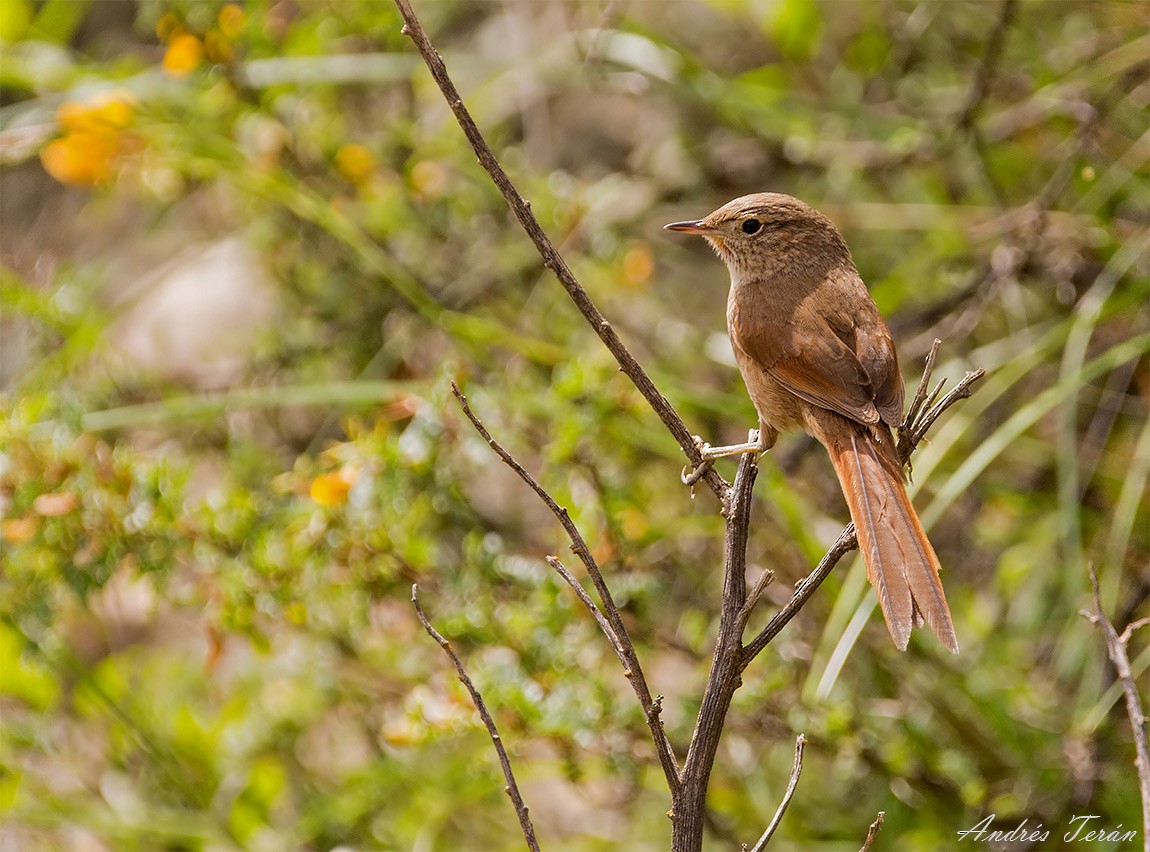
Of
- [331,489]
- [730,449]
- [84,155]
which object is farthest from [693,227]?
[84,155]

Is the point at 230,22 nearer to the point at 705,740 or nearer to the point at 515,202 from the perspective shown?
the point at 515,202

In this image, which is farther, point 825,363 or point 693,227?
point 693,227

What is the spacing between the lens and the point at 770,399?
2.84m

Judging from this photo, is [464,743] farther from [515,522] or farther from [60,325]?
[60,325]

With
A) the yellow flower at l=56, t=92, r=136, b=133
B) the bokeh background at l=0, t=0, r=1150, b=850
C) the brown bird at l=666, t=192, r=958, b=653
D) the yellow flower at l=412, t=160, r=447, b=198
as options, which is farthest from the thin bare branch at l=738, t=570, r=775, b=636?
the yellow flower at l=412, t=160, r=447, b=198

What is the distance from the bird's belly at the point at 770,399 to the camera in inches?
112

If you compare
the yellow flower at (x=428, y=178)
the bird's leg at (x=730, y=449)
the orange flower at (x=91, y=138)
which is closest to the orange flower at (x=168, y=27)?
the orange flower at (x=91, y=138)

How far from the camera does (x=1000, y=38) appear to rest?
4184 mm

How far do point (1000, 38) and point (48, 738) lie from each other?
3899 millimetres

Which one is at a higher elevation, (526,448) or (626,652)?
(626,652)

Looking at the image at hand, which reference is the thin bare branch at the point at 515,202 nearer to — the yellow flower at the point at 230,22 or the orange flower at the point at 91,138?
the orange flower at the point at 91,138

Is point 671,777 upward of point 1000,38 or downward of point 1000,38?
downward

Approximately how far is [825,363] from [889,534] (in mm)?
549

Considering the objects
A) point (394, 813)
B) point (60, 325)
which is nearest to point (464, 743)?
point (394, 813)
